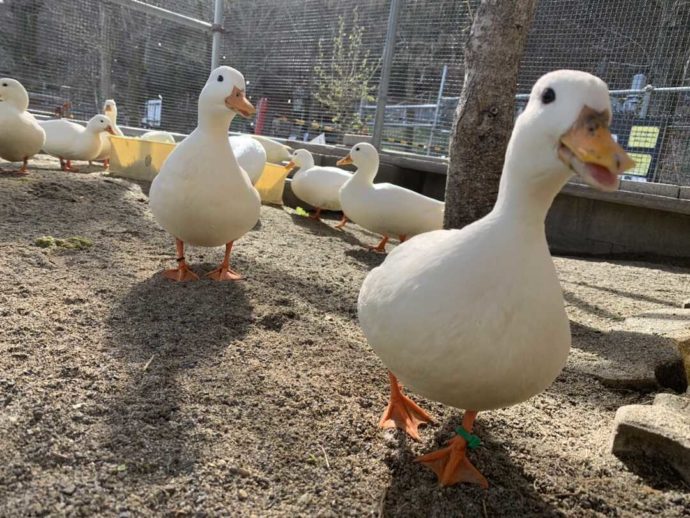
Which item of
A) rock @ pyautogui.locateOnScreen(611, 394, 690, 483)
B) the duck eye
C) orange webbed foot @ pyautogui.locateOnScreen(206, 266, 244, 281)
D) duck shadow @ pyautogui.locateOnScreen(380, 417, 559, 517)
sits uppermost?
the duck eye

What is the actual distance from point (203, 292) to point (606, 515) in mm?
2099

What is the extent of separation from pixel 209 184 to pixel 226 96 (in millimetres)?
525

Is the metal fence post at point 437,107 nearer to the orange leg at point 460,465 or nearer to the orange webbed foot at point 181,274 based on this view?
the orange webbed foot at point 181,274

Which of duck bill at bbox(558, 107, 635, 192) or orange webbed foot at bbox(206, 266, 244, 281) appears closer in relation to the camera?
duck bill at bbox(558, 107, 635, 192)

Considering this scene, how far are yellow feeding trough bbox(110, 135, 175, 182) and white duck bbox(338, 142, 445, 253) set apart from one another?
212 centimetres

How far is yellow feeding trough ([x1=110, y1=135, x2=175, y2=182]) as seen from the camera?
5.41 m

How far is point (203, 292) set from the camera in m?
2.76

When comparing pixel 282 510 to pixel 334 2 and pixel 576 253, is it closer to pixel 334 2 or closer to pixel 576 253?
pixel 576 253

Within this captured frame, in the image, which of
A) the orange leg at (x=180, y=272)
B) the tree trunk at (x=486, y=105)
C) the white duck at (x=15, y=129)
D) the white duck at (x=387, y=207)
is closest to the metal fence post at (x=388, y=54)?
the white duck at (x=387, y=207)

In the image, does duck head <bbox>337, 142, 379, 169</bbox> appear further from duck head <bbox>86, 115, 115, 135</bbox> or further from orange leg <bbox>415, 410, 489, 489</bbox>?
orange leg <bbox>415, 410, 489, 489</bbox>

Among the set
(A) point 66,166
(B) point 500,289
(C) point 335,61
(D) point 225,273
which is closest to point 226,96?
(D) point 225,273

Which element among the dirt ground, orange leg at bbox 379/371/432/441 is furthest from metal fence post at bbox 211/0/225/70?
orange leg at bbox 379/371/432/441

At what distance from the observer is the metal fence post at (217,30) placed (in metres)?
7.73

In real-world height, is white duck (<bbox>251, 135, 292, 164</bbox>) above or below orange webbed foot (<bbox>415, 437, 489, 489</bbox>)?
above
